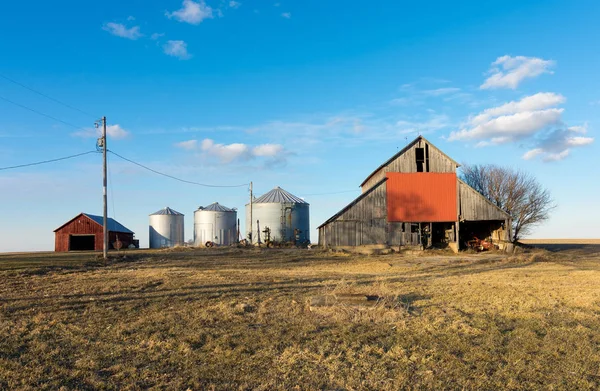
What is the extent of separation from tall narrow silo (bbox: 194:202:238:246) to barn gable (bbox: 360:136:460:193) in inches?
1247

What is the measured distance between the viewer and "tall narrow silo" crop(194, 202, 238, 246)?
65.6 metres

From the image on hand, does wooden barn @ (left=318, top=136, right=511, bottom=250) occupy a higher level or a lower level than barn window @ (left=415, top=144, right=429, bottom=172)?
lower

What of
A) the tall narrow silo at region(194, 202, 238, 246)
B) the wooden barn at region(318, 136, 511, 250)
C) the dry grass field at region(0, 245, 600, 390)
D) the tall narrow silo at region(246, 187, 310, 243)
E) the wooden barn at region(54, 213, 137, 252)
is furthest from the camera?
the tall narrow silo at region(194, 202, 238, 246)

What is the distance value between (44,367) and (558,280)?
19757 millimetres

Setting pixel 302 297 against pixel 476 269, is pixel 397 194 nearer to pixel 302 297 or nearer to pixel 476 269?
pixel 476 269

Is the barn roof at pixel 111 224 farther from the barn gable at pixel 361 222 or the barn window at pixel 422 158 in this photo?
the barn window at pixel 422 158

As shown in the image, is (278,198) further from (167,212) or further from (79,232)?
(79,232)

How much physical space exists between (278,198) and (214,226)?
40.2ft

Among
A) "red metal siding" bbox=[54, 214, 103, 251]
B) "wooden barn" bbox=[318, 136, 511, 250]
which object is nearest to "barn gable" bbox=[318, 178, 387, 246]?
"wooden barn" bbox=[318, 136, 511, 250]

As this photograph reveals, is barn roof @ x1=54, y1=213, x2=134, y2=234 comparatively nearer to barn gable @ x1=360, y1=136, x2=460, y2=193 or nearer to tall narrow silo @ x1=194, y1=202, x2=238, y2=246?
tall narrow silo @ x1=194, y1=202, x2=238, y2=246

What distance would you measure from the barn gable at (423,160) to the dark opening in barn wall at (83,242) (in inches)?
1596

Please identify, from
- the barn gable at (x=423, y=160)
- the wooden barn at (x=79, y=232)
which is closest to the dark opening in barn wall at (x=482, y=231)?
the barn gable at (x=423, y=160)

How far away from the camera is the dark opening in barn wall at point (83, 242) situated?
196 feet

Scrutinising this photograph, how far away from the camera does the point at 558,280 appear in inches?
787
